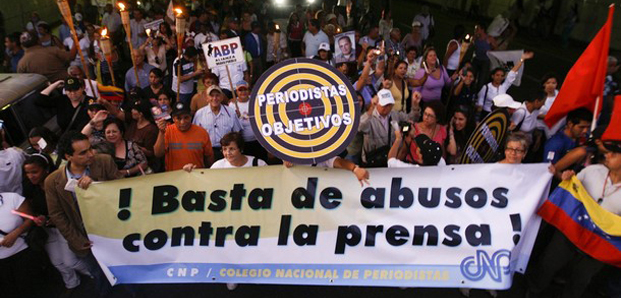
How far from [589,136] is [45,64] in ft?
26.6

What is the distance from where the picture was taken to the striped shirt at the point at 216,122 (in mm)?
5531

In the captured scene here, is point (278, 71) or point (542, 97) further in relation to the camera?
point (542, 97)

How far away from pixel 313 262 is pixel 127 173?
2.17 m

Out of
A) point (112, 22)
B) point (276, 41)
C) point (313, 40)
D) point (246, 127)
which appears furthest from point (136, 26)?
point (246, 127)

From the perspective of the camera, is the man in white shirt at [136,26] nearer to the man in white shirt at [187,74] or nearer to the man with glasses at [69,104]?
the man in white shirt at [187,74]

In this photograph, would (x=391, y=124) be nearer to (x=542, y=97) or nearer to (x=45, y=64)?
(x=542, y=97)

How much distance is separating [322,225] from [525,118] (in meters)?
3.32

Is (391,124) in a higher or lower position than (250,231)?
higher

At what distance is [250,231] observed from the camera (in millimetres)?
4113

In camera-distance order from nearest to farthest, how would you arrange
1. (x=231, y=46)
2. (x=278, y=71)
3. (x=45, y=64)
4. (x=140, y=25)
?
(x=278, y=71)
(x=231, y=46)
(x=45, y=64)
(x=140, y=25)

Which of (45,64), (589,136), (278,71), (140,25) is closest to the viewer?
(278,71)

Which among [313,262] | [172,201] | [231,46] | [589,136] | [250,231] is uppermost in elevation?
[231,46]

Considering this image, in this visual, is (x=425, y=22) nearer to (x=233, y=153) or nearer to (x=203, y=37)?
(x=203, y=37)

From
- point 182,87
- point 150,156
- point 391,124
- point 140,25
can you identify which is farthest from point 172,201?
point 140,25
